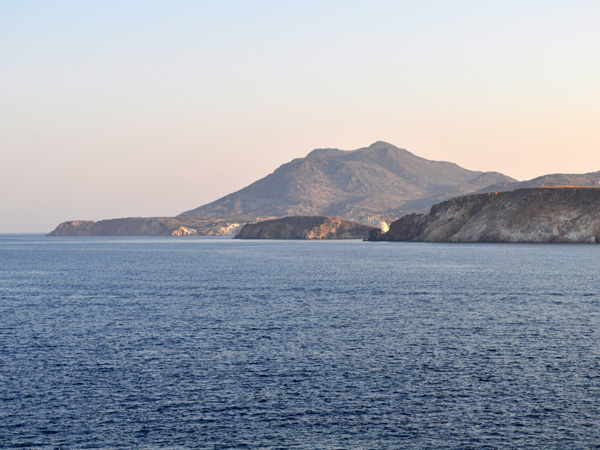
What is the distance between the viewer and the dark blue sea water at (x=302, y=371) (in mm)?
26297

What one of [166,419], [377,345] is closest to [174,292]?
[377,345]

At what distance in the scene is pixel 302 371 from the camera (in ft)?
117

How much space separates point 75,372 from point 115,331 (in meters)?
13.3

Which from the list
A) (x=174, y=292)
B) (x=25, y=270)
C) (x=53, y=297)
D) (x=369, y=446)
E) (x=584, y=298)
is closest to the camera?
(x=369, y=446)

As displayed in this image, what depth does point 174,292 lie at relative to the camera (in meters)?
79.2

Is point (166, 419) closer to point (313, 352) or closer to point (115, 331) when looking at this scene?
point (313, 352)

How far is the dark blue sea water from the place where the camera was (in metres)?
26.3

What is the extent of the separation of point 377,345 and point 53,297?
45.1 metres

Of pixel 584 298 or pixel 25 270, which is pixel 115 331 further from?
pixel 25 270

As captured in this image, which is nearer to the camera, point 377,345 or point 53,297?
point 377,345

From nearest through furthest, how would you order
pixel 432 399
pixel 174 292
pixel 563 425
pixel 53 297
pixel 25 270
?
pixel 563 425 → pixel 432 399 → pixel 53 297 → pixel 174 292 → pixel 25 270

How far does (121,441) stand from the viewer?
83.3 ft

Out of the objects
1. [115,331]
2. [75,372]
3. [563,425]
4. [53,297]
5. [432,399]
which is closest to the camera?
[563,425]

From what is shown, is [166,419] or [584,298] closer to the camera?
[166,419]
